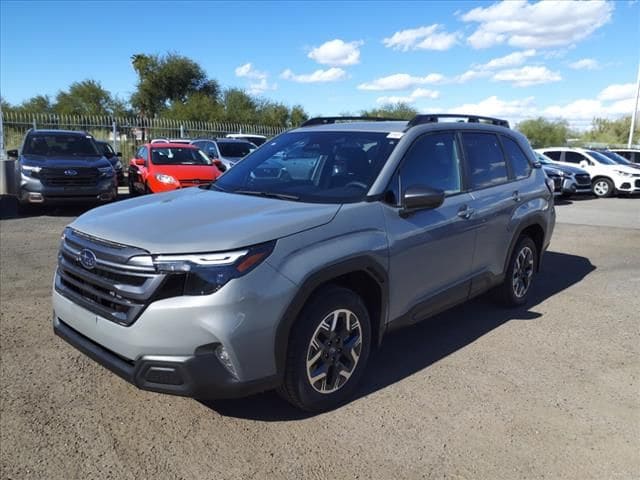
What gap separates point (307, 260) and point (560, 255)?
648 centimetres

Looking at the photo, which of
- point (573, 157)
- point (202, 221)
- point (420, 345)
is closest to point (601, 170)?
point (573, 157)

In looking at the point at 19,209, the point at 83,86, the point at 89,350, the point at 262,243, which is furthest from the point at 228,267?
the point at 83,86

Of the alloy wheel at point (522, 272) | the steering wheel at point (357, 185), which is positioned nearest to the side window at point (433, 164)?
the steering wheel at point (357, 185)

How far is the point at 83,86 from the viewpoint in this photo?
148 feet

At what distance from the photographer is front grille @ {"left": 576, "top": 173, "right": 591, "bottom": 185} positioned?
17.4m

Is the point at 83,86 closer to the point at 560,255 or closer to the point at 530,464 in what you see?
the point at 560,255

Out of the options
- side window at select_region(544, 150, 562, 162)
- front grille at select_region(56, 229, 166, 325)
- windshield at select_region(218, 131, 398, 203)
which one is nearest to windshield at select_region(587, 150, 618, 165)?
side window at select_region(544, 150, 562, 162)

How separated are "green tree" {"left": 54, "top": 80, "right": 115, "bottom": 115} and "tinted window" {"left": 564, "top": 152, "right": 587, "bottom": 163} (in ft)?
122

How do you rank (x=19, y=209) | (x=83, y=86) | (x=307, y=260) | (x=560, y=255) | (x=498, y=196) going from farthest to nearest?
(x=83, y=86) → (x=19, y=209) → (x=560, y=255) → (x=498, y=196) → (x=307, y=260)

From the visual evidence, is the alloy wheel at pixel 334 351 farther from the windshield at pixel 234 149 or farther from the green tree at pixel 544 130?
the green tree at pixel 544 130

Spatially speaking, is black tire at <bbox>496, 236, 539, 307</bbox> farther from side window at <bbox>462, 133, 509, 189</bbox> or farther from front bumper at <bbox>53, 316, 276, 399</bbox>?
front bumper at <bbox>53, 316, 276, 399</bbox>

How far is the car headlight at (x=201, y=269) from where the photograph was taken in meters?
2.73

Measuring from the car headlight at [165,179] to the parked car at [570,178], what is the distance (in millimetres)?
11270

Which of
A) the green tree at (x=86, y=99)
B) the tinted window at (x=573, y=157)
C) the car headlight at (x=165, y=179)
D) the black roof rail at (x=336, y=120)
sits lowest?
the car headlight at (x=165, y=179)
